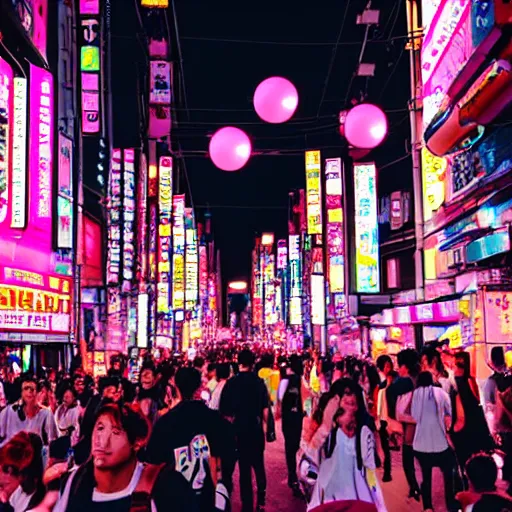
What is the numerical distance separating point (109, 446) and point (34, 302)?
50.5 ft

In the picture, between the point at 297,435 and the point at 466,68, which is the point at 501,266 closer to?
the point at 466,68

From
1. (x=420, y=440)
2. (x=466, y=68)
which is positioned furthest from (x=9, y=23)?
(x=420, y=440)

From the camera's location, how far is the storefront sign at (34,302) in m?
16.9

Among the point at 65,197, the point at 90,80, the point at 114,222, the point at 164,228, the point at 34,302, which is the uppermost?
the point at 90,80

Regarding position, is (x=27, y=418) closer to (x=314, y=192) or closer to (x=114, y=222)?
(x=114, y=222)

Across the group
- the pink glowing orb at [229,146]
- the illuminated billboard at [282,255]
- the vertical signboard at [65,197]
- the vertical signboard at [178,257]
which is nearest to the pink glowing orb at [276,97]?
the pink glowing orb at [229,146]

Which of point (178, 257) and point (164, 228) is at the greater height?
point (164, 228)

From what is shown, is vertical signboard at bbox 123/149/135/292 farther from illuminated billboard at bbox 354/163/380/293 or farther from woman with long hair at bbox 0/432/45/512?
woman with long hair at bbox 0/432/45/512

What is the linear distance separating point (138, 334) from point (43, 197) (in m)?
13.4

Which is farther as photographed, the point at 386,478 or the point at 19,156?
the point at 19,156

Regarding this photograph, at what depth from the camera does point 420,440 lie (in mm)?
8250

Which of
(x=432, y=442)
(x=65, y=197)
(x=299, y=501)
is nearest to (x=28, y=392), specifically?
(x=299, y=501)

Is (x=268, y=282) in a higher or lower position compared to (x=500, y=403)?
higher

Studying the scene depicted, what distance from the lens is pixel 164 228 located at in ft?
116
